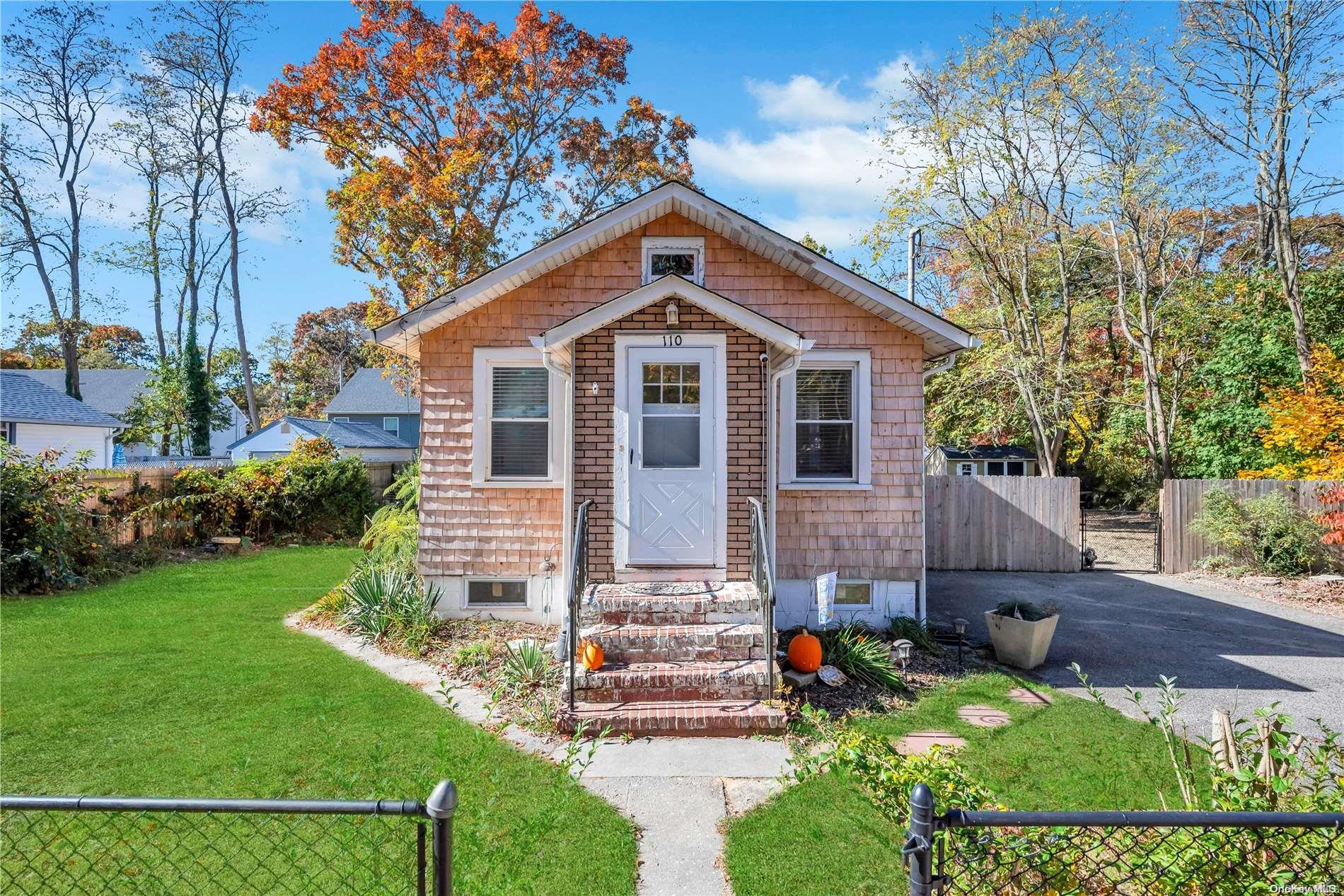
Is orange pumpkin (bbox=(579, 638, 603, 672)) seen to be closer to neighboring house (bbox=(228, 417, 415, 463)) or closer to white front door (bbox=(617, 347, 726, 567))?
white front door (bbox=(617, 347, 726, 567))

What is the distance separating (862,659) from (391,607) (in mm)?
5370

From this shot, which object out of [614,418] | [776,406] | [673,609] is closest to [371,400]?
[614,418]

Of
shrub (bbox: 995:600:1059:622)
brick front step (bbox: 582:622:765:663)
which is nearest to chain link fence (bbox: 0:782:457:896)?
brick front step (bbox: 582:622:765:663)

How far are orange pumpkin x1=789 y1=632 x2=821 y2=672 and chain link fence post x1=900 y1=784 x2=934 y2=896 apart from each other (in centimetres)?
422

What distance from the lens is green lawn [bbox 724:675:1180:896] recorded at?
3412mm

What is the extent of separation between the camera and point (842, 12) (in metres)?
9.90

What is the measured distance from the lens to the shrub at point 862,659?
A: 6238 mm

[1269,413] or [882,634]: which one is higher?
[1269,413]

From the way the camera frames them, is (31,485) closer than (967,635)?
No

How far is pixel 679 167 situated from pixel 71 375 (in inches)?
1007

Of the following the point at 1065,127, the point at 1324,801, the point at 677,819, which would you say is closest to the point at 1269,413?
the point at 1065,127

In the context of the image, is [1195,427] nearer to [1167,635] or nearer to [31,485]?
[1167,635]

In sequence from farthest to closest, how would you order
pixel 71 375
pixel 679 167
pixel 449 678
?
pixel 71 375, pixel 679 167, pixel 449 678

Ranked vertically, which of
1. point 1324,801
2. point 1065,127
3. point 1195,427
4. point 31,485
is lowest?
point 1324,801
